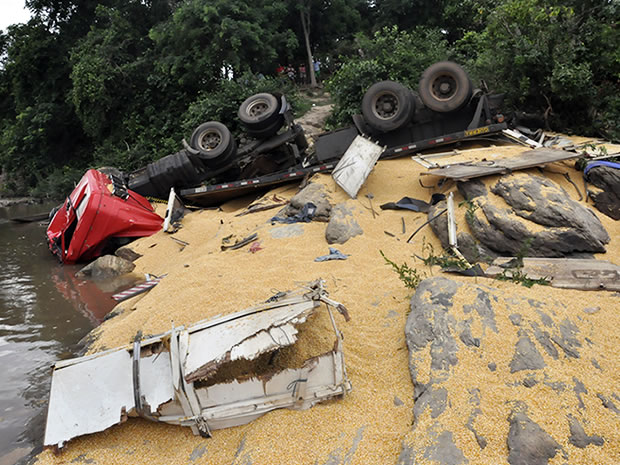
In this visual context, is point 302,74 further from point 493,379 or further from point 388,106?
point 493,379

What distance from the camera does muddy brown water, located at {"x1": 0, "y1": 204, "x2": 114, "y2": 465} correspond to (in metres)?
3.18

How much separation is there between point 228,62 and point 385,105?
10.1m

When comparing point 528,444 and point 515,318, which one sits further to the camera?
point 515,318

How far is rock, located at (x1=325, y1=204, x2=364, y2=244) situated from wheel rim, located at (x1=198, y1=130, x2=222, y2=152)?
15.2 ft

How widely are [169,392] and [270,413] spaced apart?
67cm

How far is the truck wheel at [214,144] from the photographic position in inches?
358

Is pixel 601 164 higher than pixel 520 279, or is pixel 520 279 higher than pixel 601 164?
pixel 601 164

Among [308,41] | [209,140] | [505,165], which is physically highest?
[308,41]

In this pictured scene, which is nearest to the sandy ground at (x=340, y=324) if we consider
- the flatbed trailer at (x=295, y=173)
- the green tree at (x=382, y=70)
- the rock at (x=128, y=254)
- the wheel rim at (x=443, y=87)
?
the rock at (x=128, y=254)

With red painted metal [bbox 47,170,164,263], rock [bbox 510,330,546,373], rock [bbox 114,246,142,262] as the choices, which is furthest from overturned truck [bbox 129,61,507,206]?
rock [bbox 510,330,546,373]

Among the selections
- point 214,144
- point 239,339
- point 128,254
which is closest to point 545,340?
point 239,339

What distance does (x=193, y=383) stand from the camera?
250 centimetres

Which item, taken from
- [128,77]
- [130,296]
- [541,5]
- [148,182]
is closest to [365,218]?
[130,296]

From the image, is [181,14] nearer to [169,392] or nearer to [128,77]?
[128,77]
